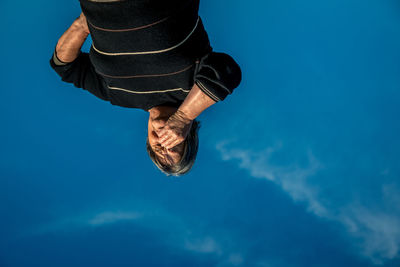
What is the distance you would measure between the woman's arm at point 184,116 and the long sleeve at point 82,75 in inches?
9.8

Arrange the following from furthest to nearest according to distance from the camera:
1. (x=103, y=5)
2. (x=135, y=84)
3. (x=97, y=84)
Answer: (x=97, y=84) < (x=135, y=84) < (x=103, y=5)

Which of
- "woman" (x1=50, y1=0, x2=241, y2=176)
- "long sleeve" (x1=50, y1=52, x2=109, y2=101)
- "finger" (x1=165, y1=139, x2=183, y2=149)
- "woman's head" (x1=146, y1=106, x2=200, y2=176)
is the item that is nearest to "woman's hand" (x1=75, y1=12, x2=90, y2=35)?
"woman" (x1=50, y1=0, x2=241, y2=176)

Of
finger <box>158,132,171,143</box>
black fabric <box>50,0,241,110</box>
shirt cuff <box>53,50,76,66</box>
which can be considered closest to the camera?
black fabric <box>50,0,241,110</box>

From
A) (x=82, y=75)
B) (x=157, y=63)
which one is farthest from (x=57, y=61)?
(x=157, y=63)

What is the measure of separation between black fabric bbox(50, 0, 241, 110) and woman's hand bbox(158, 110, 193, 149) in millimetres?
77

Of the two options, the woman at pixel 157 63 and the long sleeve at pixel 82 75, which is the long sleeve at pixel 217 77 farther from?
the long sleeve at pixel 82 75

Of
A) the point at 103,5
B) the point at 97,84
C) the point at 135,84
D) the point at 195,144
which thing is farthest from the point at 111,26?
the point at 195,144

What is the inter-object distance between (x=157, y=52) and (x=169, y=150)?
0.26m

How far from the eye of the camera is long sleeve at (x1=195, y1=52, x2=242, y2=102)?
60 centimetres

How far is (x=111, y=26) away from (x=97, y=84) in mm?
256

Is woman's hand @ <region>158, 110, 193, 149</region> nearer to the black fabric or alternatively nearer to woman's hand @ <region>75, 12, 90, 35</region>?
the black fabric

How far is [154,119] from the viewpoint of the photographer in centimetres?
75

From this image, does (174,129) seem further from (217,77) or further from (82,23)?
(82,23)

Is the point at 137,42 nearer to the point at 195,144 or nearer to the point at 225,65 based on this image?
the point at 225,65
